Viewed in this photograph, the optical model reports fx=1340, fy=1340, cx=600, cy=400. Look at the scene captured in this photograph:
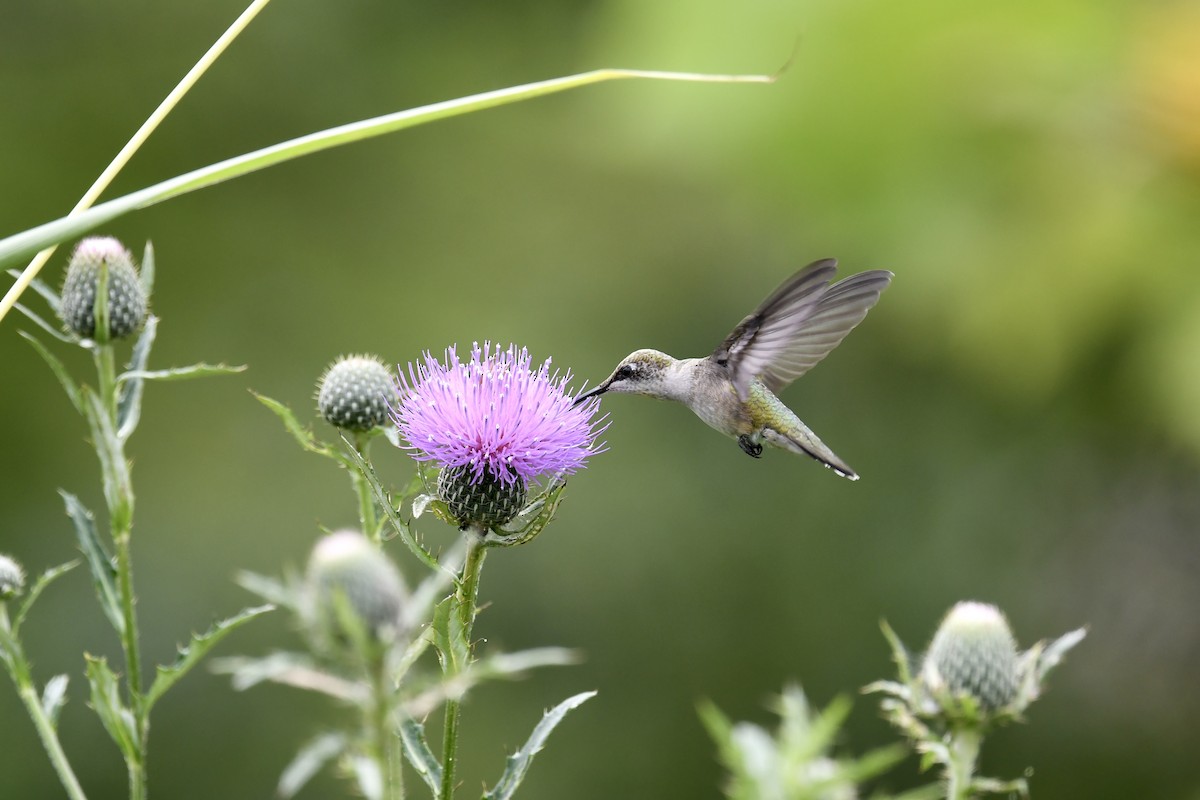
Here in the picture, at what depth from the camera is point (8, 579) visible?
245 centimetres

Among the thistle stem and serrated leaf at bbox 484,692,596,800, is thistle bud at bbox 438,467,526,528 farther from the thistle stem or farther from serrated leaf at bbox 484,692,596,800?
serrated leaf at bbox 484,692,596,800

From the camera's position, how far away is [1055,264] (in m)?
10.1

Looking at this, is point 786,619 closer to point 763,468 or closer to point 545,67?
point 763,468

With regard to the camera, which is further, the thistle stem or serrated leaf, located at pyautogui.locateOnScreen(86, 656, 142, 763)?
the thistle stem

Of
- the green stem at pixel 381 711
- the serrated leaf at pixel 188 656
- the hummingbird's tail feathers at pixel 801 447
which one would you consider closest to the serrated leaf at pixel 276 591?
the green stem at pixel 381 711

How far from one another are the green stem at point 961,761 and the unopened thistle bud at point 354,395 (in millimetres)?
1425

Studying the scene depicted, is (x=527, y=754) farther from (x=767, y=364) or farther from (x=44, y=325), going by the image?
(x=767, y=364)

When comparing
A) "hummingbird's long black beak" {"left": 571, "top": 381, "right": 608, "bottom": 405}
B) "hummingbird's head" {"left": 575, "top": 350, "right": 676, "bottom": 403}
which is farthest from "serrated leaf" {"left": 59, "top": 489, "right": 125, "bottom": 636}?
"hummingbird's head" {"left": 575, "top": 350, "right": 676, "bottom": 403}

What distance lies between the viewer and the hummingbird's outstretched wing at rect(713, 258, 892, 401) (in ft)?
10.6

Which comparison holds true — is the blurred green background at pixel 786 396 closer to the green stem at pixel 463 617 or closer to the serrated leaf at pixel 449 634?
the green stem at pixel 463 617

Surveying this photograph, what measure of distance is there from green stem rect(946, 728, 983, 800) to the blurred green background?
7.02m

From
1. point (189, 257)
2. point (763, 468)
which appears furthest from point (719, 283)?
point (189, 257)

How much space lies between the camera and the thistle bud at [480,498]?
2832mm

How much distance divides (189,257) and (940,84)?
6706 millimetres
